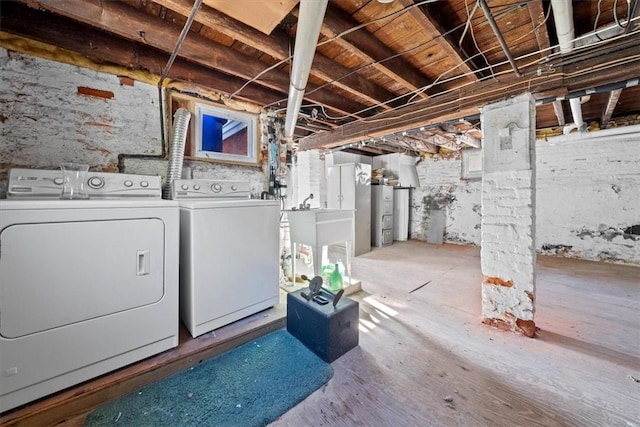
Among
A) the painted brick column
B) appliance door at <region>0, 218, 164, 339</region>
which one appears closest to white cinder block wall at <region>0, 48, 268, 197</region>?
appliance door at <region>0, 218, 164, 339</region>

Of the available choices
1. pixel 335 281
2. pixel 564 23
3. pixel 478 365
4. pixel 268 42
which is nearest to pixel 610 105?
pixel 564 23

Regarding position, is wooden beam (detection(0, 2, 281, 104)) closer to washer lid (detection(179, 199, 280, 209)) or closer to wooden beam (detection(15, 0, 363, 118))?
wooden beam (detection(15, 0, 363, 118))

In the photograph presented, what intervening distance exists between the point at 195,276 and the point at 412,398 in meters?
1.59

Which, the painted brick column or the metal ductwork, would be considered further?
the painted brick column

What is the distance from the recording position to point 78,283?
4.16ft

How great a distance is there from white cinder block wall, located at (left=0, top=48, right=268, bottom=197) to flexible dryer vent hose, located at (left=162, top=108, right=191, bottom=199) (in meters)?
0.16

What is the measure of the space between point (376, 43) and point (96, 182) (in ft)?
7.32

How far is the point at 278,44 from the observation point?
5.83ft

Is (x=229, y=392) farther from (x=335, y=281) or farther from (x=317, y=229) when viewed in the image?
(x=317, y=229)

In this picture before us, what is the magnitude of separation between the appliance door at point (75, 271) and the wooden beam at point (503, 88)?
9.20 ft

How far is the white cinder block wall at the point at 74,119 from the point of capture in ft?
5.17

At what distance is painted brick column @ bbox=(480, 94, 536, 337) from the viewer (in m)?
2.02

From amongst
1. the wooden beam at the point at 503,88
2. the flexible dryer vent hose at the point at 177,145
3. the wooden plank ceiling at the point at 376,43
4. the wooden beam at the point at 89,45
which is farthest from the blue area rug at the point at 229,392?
the wooden beam at the point at 503,88

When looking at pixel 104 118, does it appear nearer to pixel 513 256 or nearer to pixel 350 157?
pixel 513 256
